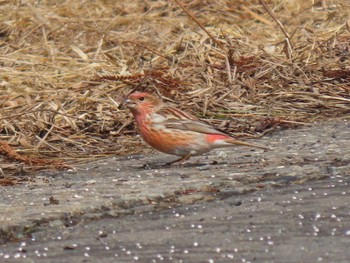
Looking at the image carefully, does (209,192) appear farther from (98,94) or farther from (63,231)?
(98,94)

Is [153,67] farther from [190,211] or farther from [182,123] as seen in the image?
[190,211]

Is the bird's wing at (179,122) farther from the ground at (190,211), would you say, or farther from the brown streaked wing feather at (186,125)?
the ground at (190,211)

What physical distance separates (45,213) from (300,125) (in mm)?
2937

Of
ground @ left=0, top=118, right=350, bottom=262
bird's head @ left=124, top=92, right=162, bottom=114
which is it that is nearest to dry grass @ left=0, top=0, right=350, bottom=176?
bird's head @ left=124, top=92, right=162, bottom=114

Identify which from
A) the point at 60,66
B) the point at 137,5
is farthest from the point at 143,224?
the point at 137,5

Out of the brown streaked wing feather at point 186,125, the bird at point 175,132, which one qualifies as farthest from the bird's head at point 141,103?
the brown streaked wing feather at point 186,125

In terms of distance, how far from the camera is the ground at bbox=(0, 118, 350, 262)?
473cm

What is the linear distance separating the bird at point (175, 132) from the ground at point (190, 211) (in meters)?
0.17

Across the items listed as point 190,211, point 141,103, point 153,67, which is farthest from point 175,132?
point 153,67

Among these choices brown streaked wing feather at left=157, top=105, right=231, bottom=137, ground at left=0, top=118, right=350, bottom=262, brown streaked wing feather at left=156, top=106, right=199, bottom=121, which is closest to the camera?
ground at left=0, top=118, right=350, bottom=262

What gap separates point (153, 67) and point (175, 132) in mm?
1993

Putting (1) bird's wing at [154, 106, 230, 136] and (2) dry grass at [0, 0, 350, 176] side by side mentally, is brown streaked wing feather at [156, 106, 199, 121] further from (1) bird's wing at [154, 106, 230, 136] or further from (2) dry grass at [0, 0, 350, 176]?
(2) dry grass at [0, 0, 350, 176]

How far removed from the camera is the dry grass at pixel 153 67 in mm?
7672

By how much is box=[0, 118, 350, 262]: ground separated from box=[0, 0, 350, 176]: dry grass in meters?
0.84
